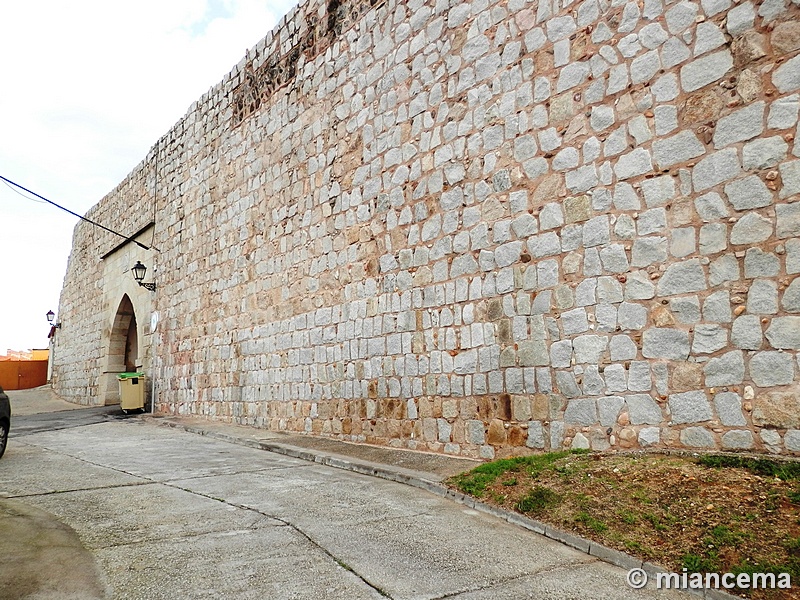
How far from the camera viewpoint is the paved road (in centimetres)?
358

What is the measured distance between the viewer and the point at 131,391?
14969 millimetres

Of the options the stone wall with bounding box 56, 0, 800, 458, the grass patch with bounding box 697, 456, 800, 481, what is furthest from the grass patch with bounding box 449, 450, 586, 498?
the grass patch with bounding box 697, 456, 800, 481

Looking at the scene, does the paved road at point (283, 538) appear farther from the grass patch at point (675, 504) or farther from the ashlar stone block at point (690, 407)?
the ashlar stone block at point (690, 407)

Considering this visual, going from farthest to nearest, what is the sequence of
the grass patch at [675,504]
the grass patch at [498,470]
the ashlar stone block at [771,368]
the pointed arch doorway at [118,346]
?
1. the pointed arch doorway at [118,346]
2. the grass patch at [498,470]
3. the ashlar stone block at [771,368]
4. the grass patch at [675,504]

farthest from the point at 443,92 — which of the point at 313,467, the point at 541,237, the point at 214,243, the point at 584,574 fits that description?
the point at 214,243

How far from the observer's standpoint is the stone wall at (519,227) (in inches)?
205

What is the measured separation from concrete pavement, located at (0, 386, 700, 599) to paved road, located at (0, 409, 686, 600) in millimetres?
11

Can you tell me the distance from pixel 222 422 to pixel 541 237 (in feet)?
25.1

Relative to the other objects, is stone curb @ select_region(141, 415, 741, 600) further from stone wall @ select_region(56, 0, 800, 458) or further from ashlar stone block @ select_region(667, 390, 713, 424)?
ashlar stone block @ select_region(667, 390, 713, 424)

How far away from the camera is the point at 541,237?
671 cm

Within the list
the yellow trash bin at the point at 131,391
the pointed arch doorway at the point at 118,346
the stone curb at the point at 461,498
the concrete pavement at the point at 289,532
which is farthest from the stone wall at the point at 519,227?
the pointed arch doorway at the point at 118,346

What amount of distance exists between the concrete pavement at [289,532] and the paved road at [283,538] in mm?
11

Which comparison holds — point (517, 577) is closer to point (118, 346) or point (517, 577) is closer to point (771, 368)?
point (771, 368)

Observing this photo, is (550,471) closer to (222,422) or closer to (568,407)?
(568,407)
